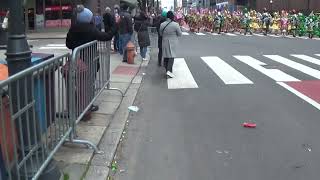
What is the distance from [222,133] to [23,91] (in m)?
3.60

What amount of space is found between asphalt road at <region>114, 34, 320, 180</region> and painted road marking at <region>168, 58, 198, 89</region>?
0.63 feet

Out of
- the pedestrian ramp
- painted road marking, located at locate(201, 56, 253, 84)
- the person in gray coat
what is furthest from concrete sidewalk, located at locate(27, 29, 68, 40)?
the person in gray coat

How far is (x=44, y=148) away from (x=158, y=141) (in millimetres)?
2237

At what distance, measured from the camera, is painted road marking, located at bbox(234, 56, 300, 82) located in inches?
470

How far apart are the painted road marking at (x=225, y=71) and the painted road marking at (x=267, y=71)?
680mm

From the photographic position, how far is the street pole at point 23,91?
13.2 feet

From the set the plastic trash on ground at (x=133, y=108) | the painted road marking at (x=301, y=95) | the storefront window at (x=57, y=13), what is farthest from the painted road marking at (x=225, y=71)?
the storefront window at (x=57, y=13)

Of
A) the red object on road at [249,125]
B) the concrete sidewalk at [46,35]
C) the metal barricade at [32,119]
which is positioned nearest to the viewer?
the metal barricade at [32,119]

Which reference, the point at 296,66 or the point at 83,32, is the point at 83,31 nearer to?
the point at 83,32

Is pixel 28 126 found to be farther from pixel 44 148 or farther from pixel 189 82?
pixel 189 82

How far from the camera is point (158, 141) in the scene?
21.8 ft

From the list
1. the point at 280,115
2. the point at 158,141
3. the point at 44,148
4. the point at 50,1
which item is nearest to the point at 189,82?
the point at 280,115

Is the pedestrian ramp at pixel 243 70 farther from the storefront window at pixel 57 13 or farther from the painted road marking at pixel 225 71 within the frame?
the storefront window at pixel 57 13

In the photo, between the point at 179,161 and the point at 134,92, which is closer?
the point at 179,161
